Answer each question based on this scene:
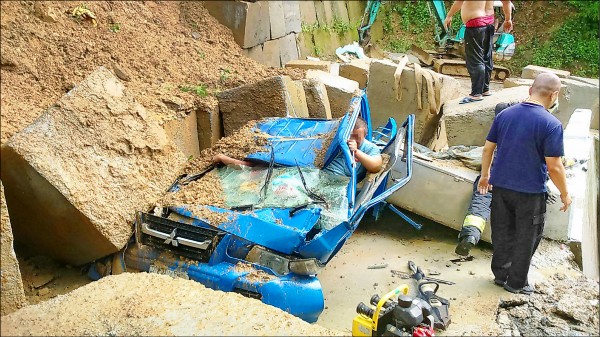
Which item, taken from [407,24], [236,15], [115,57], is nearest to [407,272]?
[115,57]

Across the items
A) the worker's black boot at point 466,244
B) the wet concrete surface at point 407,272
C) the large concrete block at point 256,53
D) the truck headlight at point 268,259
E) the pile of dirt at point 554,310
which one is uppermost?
the large concrete block at point 256,53

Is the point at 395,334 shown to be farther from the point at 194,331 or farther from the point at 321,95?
the point at 321,95

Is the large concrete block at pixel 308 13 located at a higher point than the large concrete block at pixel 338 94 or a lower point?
higher

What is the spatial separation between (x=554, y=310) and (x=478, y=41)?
3.95 m

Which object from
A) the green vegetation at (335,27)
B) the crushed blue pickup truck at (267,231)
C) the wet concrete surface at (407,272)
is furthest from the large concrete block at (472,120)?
the green vegetation at (335,27)

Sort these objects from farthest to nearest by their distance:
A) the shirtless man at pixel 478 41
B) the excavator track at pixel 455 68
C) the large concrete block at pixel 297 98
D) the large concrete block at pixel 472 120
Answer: the excavator track at pixel 455 68, the shirtless man at pixel 478 41, the large concrete block at pixel 472 120, the large concrete block at pixel 297 98

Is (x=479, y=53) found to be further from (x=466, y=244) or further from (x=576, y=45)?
(x=576, y=45)

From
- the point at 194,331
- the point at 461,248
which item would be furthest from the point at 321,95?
the point at 194,331

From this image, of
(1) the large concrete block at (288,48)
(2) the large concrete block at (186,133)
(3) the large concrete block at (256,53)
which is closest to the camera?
(2) the large concrete block at (186,133)

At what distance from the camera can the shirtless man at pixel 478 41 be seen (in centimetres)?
715

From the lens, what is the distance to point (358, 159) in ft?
15.8

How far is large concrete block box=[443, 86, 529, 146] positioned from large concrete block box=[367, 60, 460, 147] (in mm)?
578

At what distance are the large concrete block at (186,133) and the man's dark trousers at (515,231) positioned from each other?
9.28 ft

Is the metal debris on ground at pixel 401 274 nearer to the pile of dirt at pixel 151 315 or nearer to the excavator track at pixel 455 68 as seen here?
the pile of dirt at pixel 151 315
